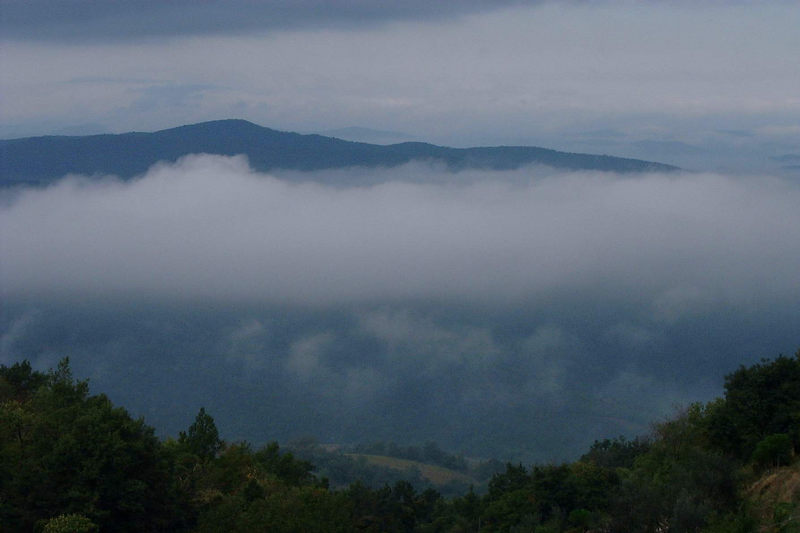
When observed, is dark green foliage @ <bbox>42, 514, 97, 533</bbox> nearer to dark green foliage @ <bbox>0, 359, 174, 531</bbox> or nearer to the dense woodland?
the dense woodland

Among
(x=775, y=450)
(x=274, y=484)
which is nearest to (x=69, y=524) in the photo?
(x=274, y=484)

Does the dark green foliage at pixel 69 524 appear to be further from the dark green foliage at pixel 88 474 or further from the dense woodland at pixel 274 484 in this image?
the dark green foliage at pixel 88 474

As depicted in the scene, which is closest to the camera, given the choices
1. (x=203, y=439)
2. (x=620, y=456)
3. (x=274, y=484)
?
(x=274, y=484)

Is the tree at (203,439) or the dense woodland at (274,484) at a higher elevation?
the dense woodland at (274,484)

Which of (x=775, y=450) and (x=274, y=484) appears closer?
(x=775, y=450)

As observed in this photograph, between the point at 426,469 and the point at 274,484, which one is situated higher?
the point at 274,484

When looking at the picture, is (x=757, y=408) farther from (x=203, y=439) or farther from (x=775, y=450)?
(x=203, y=439)

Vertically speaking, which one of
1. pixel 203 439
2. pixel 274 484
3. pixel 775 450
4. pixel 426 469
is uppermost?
pixel 775 450

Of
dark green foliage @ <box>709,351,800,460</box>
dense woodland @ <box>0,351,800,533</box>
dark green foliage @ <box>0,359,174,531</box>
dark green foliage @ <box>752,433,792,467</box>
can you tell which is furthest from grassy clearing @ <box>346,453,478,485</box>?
dark green foliage @ <box>752,433,792,467</box>

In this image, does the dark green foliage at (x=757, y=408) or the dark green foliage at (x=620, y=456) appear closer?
the dark green foliage at (x=757, y=408)

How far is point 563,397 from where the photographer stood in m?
197

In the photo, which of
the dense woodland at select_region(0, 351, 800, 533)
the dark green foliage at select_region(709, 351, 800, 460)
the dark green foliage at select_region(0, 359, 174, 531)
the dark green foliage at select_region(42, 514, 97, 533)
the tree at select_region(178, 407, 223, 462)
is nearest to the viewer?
the dark green foliage at select_region(42, 514, 97, 533)

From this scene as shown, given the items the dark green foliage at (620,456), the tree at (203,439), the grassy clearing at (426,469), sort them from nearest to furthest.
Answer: the tree at (203,439)
the dark green foliage at (620,456)
the grassy clearing at (426,469)

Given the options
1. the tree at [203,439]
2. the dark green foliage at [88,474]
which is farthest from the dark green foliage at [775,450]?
the tree at [203,439]
